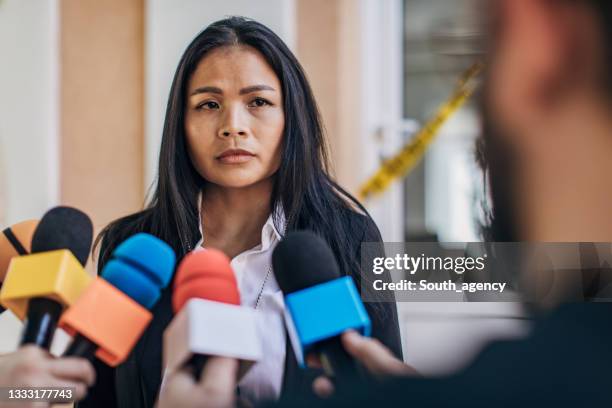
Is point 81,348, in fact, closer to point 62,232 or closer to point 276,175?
point 62,232

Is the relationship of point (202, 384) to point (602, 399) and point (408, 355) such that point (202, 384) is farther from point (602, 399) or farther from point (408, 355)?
point (408, 355)

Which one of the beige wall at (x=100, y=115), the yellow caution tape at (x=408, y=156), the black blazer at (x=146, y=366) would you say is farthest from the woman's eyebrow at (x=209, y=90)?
the yellow caution tape at (x=408, y=156)

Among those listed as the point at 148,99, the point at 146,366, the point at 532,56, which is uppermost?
the point at 148,99

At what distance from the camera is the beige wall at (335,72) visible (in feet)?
7.36

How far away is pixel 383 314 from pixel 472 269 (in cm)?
18

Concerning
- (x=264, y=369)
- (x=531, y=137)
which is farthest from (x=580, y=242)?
(x=264, y=369)

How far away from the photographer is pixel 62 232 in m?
0.66

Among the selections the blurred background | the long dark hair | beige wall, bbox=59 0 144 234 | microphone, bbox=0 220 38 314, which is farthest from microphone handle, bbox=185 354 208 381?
beige wall, bbox=59 0 144 234

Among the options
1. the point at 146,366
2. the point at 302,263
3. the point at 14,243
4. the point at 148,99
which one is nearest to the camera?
the point at 302,263

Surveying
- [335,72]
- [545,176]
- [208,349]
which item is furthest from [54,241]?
[335,72]

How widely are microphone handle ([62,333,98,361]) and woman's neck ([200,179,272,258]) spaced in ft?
1.66

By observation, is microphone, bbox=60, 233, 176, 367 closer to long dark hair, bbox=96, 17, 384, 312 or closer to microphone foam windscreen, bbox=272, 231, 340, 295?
microphone foam windscreen, bbox=272, 231, 340, 295

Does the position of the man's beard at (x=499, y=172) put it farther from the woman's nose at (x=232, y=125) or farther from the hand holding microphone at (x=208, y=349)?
the woman's nose at (x=232, y=125)

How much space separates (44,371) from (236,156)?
1.71 feet
